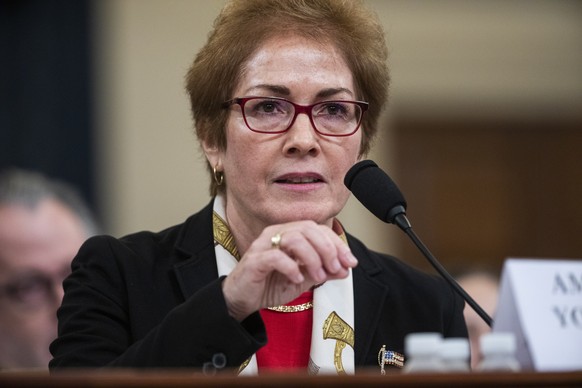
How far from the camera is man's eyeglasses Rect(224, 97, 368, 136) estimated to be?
243 cm

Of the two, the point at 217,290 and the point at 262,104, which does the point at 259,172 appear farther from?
the point at 217,290

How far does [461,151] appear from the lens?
669cm

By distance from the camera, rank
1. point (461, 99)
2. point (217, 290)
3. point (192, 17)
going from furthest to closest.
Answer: point (461, 99), point (192, 17), point (217, 290)

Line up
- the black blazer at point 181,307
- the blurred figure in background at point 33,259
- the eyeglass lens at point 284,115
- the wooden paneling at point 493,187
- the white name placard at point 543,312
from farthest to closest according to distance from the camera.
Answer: the wooden paneling at point 493,187, the blurred figure in background at point 33,259, the eyeglass lens at point 284,115, the black blazer at point 181,307, the white name placard at point 543,312

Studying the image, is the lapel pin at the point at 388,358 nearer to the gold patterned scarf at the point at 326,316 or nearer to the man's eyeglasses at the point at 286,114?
the gold patterned scarf at the point at 326,316

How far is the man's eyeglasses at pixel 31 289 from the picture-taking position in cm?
367

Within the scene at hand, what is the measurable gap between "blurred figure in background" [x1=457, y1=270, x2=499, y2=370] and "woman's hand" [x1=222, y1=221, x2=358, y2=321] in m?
1.76

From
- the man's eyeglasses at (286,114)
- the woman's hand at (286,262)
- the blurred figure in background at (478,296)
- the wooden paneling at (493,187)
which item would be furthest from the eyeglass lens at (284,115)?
the wooden paneling at (493,187)

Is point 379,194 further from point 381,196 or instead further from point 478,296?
point 478,296

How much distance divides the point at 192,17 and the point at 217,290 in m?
4.21

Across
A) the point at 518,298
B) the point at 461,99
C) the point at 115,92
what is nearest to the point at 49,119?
the point at 115,92

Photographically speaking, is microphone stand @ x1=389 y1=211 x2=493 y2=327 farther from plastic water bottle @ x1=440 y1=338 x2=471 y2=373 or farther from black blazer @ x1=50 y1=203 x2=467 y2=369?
plastic water bottle @ x1=440 y1=338 x2=471 y2=373

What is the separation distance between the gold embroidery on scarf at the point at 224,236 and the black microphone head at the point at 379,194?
44 cm

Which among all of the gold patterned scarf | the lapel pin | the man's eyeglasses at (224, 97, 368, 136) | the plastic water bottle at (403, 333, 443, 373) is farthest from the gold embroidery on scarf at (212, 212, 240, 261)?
the plastic water bottle at (403, 333, 443, 373)
